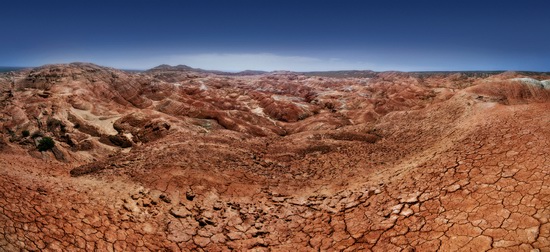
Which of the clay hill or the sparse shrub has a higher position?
the clay hill

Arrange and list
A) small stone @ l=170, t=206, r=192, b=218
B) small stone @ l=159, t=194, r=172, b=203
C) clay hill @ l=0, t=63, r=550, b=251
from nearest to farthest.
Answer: clay hill @ l=0, t=63, r=550, b=251 → small stone @ l=170, t=206, r=192, b=218 → small stone @ l=159, t=194, r=172, b=203

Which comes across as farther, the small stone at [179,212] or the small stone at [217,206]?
the small stone at [217,206]

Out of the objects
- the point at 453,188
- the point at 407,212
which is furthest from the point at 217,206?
the point at 453,188

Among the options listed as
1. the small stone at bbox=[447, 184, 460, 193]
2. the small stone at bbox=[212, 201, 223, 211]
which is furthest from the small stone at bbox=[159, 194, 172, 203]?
the small stone at bbox=[447, 184, 460, 193]

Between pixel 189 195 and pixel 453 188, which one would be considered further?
pixel 189 195

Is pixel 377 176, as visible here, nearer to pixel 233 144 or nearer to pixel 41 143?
pixel 233 144

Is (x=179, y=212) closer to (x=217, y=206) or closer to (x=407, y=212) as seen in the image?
(x=217, y=206)

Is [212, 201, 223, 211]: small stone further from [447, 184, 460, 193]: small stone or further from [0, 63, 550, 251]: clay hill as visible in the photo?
[447, 184, 460, 193]: small stone

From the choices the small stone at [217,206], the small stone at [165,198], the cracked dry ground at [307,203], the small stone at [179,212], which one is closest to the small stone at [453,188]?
the cracked dry ground at [307,203]

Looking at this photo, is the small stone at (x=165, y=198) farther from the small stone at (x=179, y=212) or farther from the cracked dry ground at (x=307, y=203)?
the small stone at (x=179, y=212)
